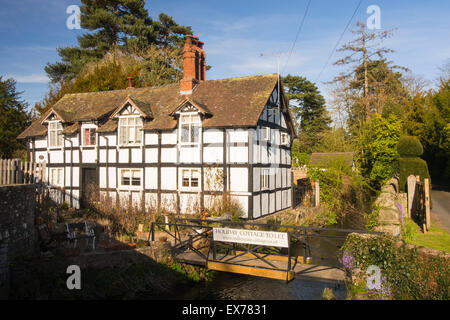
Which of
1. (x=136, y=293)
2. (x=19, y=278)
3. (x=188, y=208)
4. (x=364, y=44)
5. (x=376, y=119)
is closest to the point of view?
(x=19, y=278)

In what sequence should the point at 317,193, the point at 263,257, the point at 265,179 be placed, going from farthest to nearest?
1. the point at 317,193
2. the point at 265,179
3. the point at 263,257

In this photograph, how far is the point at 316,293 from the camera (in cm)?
1081

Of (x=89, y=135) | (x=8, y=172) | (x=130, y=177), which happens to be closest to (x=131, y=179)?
(x=130, y=177)

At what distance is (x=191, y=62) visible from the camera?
66.7ft

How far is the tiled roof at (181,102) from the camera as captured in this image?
57.4 ft

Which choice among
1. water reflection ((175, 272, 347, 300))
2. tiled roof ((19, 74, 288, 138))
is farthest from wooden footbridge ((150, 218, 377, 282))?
tiled roof ((19, 74, 288, 138))

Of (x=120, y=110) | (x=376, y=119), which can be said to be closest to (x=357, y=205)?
(x=376, y=119)

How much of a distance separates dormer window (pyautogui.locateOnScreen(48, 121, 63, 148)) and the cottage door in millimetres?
2633

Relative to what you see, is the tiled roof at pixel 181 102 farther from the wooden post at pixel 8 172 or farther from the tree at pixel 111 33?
the tree at pixel 111 33

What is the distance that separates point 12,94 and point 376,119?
32.4m

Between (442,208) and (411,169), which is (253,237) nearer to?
(442,208)

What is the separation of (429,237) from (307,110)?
112 ft

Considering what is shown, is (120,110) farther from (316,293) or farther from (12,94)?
(12,94)

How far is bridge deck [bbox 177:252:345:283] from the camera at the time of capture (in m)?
8.99
